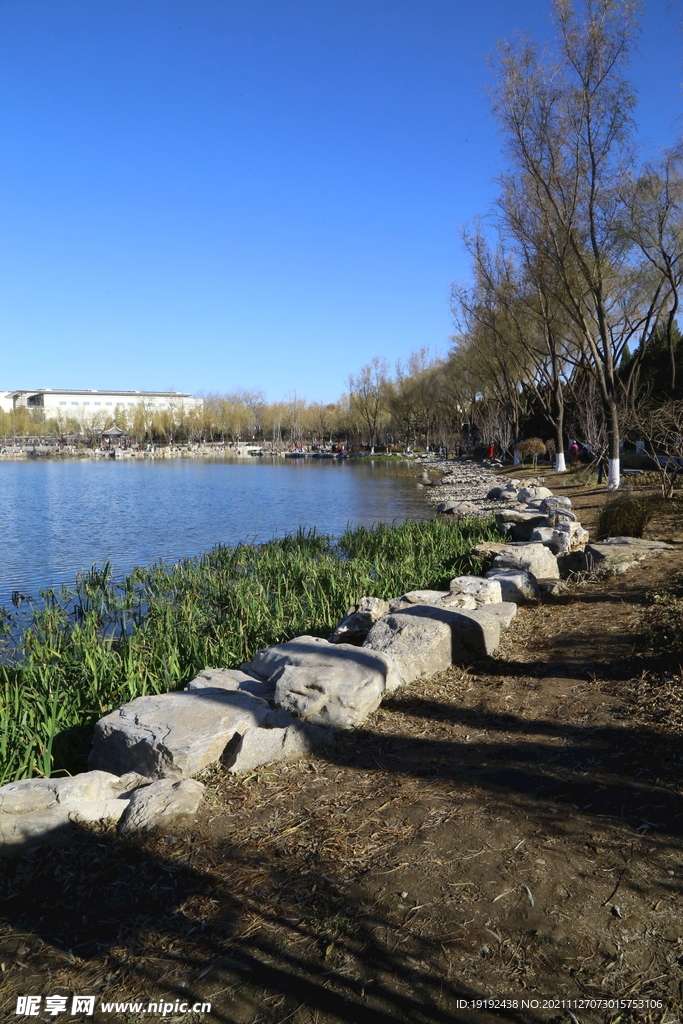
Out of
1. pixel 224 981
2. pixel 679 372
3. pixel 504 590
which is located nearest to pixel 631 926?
pixel 224 981

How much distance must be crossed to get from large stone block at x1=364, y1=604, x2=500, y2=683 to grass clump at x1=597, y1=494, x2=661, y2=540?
5.39 meters

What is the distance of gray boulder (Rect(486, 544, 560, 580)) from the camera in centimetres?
825

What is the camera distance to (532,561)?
27.3 ft

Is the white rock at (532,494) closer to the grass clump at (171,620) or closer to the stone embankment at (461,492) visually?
the stone embankment at (461,492)

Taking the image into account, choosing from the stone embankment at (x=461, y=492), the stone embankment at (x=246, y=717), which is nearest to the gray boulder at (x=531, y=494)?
the stone embankment at (x=461, y=492)

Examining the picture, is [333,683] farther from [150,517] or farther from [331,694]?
[150,517]

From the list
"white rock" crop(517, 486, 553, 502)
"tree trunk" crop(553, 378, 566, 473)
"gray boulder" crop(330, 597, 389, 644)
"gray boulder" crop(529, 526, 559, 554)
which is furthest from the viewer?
"tree trunk" crop(553, 378, 566, 473)

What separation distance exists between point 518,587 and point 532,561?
1027mm

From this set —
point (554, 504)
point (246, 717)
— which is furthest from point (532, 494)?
point (246, 717)

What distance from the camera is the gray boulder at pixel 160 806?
342 centimetres

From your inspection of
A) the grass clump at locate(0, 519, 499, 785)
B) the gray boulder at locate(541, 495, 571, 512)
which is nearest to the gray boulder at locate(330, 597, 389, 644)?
the grass clump at locate(0, 519, 499, 785)

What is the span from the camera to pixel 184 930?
2.71 meters

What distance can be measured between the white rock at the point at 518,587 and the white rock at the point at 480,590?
382 millimetres

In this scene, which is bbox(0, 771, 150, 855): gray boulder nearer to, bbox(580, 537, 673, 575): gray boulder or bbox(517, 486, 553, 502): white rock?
bbox(580, 537, 673, 575): gray boulder
